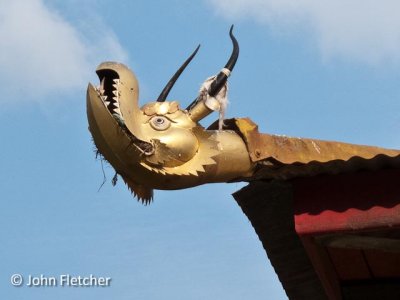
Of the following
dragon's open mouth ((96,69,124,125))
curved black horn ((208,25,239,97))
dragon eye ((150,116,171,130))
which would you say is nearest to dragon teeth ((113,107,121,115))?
dragon's open mouth ((96,69,124,125))

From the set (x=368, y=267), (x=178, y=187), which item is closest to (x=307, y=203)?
(x=178, y=187)

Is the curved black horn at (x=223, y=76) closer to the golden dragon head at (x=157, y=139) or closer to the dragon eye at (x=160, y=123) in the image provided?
the golden dragon head at (x=157, y=139)

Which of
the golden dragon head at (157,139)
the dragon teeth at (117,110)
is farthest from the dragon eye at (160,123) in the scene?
the dragon teeth at (117,110)

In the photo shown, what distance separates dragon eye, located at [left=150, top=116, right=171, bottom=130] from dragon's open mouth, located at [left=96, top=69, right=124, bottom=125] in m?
0.21

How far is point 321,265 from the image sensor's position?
539cm

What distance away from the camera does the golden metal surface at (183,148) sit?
4.47m

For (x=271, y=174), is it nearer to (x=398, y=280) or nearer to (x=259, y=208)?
(x=259, y=208)

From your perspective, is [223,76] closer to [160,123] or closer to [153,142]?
[160,123]

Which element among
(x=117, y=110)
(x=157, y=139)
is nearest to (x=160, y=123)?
(x=157, y=139)

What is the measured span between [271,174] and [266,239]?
0.80 metres

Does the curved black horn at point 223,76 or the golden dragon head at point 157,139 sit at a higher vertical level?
the curved black horn at point 223,76

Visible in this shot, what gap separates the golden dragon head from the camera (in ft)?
14.6

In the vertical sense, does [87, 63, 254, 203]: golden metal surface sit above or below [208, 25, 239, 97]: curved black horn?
below

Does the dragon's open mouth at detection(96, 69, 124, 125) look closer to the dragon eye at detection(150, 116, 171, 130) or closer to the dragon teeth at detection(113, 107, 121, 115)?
the dragon teeth at detection(113, 107, 121, 115)
